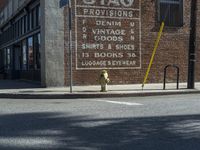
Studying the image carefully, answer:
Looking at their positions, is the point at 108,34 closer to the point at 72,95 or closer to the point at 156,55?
the point at 156,55

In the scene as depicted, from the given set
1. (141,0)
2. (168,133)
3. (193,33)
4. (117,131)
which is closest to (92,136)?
(117,131)

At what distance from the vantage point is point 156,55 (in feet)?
68.3

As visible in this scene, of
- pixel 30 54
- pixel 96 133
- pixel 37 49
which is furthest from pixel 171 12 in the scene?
pixel 96 133

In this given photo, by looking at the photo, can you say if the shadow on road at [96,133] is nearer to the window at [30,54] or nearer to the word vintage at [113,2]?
the word vintage at [113,2]

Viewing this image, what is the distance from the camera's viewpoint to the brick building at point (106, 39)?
18.6 metres

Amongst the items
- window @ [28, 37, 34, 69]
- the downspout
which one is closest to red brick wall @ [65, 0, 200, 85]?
the downspout

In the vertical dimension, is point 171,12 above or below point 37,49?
above

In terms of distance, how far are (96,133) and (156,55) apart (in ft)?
45.7

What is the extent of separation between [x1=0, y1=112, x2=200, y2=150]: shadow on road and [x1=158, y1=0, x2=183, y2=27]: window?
12.4m

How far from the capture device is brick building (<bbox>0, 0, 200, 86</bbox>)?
1859 cm

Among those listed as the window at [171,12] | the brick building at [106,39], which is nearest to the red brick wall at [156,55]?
the brick building at [106,39]

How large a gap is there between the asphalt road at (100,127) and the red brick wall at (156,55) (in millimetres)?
8279

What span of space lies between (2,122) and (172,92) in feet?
29.2

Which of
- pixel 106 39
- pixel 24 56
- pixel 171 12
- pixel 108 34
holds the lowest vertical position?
pixel 24 56
